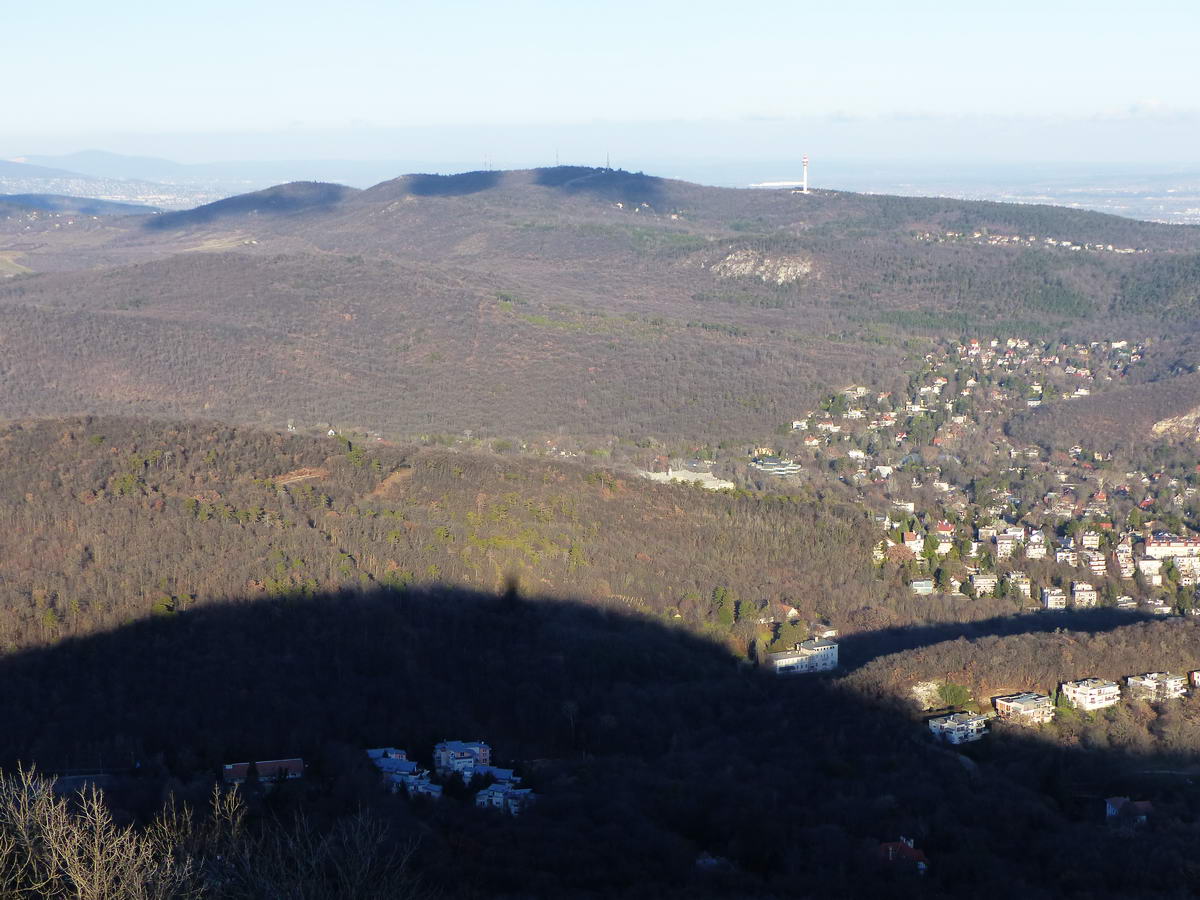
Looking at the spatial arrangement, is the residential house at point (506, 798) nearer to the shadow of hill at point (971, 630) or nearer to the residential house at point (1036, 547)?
the shadow of hill at point (971, 630)

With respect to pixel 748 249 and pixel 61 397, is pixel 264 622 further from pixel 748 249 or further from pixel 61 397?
pixel 748 249

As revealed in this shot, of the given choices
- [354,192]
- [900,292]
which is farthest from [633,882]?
[354,192]

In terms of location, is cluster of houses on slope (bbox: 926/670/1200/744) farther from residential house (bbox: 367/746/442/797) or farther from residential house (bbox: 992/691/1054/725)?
residential house (bbox: 367/746/442/797)

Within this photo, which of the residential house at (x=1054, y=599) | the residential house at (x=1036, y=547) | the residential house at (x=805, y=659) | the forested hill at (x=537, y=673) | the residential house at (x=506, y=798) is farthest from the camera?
the residential house at (x=1036, y=547)

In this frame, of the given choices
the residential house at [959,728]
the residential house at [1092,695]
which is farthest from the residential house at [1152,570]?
the residential house at [959,728]

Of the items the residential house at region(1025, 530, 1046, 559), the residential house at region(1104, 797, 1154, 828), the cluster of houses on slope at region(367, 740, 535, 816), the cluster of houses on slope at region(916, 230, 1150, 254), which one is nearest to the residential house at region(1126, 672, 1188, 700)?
the residential house at region(1104, 797, 1154, 828)

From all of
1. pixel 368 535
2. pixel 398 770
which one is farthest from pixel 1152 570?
pixel 398 770

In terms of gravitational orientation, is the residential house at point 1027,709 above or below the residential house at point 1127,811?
below
